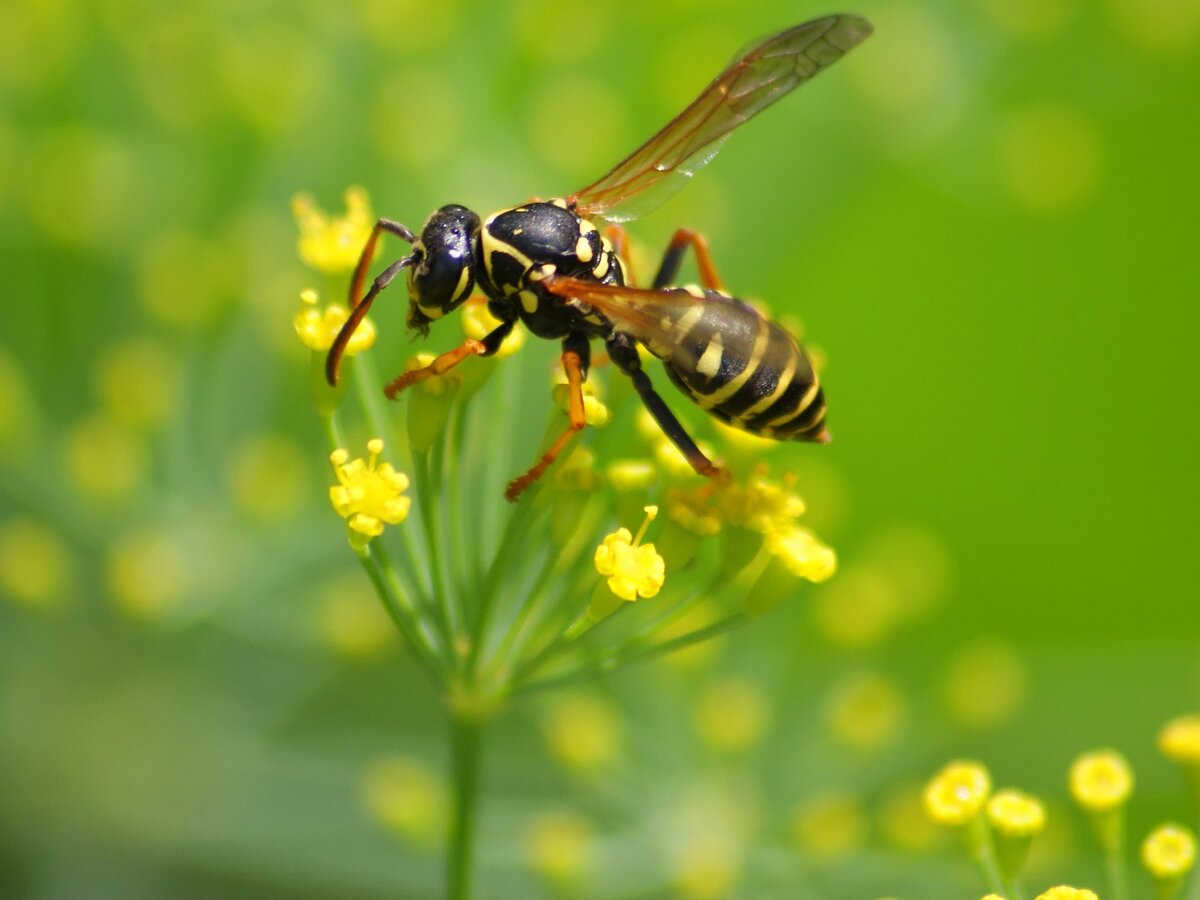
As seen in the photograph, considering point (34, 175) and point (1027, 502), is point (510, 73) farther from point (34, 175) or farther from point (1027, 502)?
point (1027, 502)

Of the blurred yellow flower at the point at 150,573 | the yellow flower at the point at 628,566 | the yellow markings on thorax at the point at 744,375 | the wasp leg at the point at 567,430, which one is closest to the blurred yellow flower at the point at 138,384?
the blurred yellow flower at the point at 150,573

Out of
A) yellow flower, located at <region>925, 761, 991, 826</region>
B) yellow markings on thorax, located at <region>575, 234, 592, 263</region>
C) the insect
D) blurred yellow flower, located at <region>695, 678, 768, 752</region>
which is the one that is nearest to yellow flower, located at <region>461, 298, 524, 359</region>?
the insect

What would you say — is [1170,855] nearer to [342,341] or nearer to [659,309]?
[659,309]

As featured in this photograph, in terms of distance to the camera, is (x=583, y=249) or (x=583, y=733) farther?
(x=583, y=733)

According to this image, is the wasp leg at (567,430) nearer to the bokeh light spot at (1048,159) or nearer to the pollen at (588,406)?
the pollen at (588,406)

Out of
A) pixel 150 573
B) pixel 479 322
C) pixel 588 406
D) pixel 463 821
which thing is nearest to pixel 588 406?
pixel 588 406

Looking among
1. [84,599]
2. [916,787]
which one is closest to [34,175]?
[84,599]

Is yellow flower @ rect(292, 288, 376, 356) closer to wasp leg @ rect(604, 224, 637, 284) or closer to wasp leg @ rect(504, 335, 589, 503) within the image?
wasp leg @ rect(504, 335, 589, 503)
